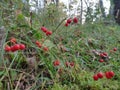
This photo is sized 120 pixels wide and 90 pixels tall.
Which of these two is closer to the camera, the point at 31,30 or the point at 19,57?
the point at 19,57

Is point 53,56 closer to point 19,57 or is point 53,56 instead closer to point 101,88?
point 19,57

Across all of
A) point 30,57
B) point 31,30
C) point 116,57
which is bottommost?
point 116,57

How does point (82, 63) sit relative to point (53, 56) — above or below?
below

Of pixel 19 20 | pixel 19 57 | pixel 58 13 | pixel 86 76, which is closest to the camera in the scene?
pixel 19 57

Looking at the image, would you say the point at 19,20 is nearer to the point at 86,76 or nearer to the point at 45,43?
the point at 45,43

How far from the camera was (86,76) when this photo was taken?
1458 mm

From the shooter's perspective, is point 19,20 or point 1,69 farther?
point 19,20

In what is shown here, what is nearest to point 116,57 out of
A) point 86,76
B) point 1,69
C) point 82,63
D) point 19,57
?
point 82,63

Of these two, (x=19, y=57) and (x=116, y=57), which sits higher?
(x=19, y=57)

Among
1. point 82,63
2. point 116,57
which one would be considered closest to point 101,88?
point 82,63

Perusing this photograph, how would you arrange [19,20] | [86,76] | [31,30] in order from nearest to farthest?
[86,76], [31,30], [19,20]

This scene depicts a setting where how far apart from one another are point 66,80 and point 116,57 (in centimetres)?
79

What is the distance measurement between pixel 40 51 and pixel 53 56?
8 cm

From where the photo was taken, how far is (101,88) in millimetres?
1348
